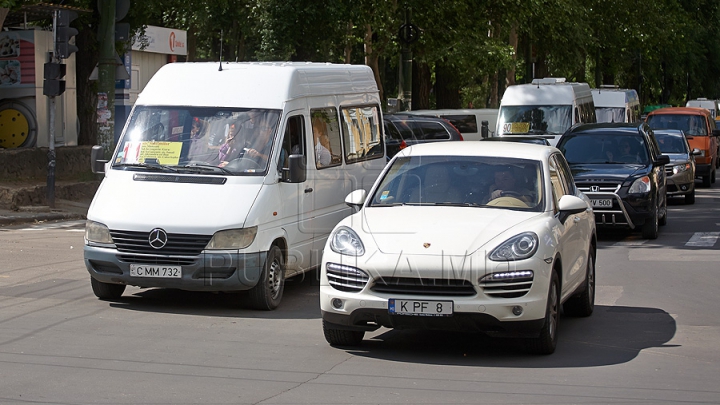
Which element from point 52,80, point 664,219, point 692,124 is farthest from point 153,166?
point 692,124

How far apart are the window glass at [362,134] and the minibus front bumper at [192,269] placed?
292 centimetres

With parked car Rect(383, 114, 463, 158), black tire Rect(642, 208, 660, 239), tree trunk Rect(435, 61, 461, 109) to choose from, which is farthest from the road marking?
tree trunk Rect(435, 61, 461, 109)

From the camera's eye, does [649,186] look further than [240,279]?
Yes

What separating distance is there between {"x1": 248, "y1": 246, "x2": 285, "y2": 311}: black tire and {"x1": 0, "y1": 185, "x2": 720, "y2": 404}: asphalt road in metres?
0.12

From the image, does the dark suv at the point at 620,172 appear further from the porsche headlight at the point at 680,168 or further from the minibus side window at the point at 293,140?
the minibus side window at the point at 293,140

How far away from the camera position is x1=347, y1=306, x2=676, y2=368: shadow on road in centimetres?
802

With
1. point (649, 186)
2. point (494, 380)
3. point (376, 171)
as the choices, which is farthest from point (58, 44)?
point (494, 380)

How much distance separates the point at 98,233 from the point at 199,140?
53.2 inches

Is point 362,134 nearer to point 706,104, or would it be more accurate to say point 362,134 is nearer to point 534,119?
point 534,119

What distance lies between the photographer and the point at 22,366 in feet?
24.5

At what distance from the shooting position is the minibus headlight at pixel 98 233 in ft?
32.4

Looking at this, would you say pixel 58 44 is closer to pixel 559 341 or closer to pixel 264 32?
pixel 264 32

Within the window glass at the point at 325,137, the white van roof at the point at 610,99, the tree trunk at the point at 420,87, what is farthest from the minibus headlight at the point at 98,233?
the tree trunk at the point at 420,87

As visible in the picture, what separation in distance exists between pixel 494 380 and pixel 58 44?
14.2m
